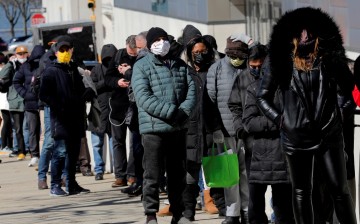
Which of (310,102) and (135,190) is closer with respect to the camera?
(310,102)

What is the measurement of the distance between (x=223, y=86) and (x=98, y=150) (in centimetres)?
594

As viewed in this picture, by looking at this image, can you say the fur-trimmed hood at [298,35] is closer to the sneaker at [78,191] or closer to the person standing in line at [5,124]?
the sneaker at [78,191]

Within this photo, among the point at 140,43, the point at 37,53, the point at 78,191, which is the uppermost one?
the point at 140,43

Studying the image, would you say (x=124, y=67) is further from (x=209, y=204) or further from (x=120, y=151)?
(x=209, y=204)

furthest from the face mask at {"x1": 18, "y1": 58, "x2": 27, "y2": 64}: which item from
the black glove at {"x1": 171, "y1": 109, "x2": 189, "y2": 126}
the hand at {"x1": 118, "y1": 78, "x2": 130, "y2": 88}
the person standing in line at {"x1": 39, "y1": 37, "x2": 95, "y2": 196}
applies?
the black glove at {"x1": 171, "y1": 109, "x2": 189, "y2": 126}

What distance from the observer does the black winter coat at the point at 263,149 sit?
33.9 ft

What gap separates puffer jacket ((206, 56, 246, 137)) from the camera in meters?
11.9

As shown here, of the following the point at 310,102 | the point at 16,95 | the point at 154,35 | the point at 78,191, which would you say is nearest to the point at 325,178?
the point at 310,102

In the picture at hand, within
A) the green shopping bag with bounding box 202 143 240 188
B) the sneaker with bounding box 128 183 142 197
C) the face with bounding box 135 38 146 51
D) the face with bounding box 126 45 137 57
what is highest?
the face with bounding box 135 38 146 51

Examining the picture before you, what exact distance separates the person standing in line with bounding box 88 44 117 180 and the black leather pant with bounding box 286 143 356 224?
7121mm

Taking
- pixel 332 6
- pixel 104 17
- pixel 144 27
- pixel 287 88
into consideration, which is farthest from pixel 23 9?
pixel 287 88

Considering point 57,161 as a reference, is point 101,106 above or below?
above

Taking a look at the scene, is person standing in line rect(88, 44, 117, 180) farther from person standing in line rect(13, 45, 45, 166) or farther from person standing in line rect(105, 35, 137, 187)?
person standing in line rect(13, 45, 45, 166)

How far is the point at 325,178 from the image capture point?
9406 millimetres
